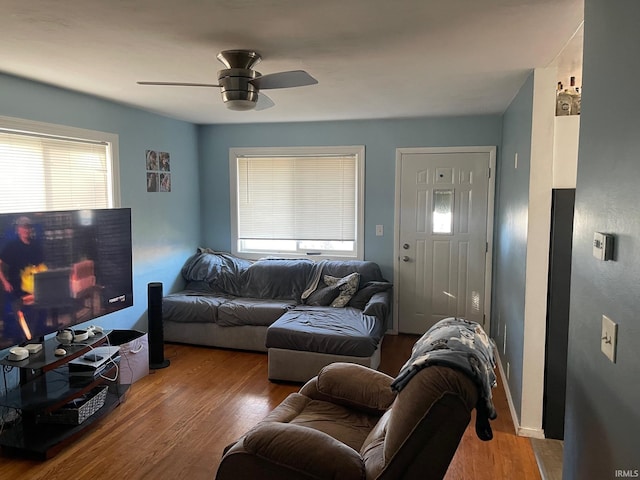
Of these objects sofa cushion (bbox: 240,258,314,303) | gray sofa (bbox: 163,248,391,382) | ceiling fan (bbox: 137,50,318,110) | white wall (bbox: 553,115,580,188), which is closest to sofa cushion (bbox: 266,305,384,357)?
gray sofa (bbox: 163,248,391,382)

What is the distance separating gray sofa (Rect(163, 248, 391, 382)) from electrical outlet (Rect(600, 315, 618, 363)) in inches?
95.8

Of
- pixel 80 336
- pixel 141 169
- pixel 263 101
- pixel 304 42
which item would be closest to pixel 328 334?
pixel 80 336

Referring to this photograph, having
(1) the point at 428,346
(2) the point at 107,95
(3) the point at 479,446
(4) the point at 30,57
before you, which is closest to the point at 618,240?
(1) the point at 428,346

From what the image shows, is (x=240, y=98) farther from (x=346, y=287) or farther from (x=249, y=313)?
(x=346, y=287)

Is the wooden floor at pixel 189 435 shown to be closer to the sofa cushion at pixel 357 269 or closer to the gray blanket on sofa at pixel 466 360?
the sofa cushion at pixel 357 269

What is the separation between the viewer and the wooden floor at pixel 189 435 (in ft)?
8.83

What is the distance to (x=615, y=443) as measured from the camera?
1.32 meters

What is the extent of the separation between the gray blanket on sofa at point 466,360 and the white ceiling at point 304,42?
1384 mm

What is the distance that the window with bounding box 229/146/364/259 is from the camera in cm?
528

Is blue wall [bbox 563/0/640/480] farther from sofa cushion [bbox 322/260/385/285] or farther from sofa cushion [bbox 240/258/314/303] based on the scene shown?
sofa cushion [bbox 240/258/314/303]

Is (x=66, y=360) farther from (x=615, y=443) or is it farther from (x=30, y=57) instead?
(x=615, y=443)

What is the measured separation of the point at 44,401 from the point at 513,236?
337 centimetres

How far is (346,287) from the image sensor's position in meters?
4.76

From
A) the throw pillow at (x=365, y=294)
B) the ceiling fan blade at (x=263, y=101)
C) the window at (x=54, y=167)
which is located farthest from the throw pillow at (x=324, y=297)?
the ceiling fan blade at (x=263, y=101)
